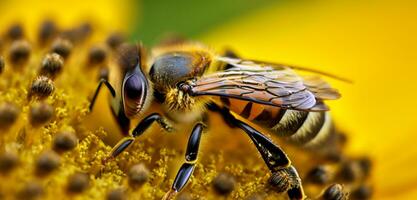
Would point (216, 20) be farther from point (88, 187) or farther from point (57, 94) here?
point (88, 187)

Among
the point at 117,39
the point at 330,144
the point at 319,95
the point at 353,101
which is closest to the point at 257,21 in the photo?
the point at 353,101

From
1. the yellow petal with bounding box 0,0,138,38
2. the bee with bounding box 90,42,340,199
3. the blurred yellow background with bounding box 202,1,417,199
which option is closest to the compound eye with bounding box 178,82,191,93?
the bee with bounding box 90,42,340,199

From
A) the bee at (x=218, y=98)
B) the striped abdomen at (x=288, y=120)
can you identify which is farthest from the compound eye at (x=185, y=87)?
the striped abdomen at (x=288, y=120)

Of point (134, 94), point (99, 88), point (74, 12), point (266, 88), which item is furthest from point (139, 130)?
point (74, 12)

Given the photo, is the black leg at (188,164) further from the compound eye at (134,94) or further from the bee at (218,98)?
the compound eye at (134,94)

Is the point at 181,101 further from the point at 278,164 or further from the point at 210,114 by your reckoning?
the point at 278,164
